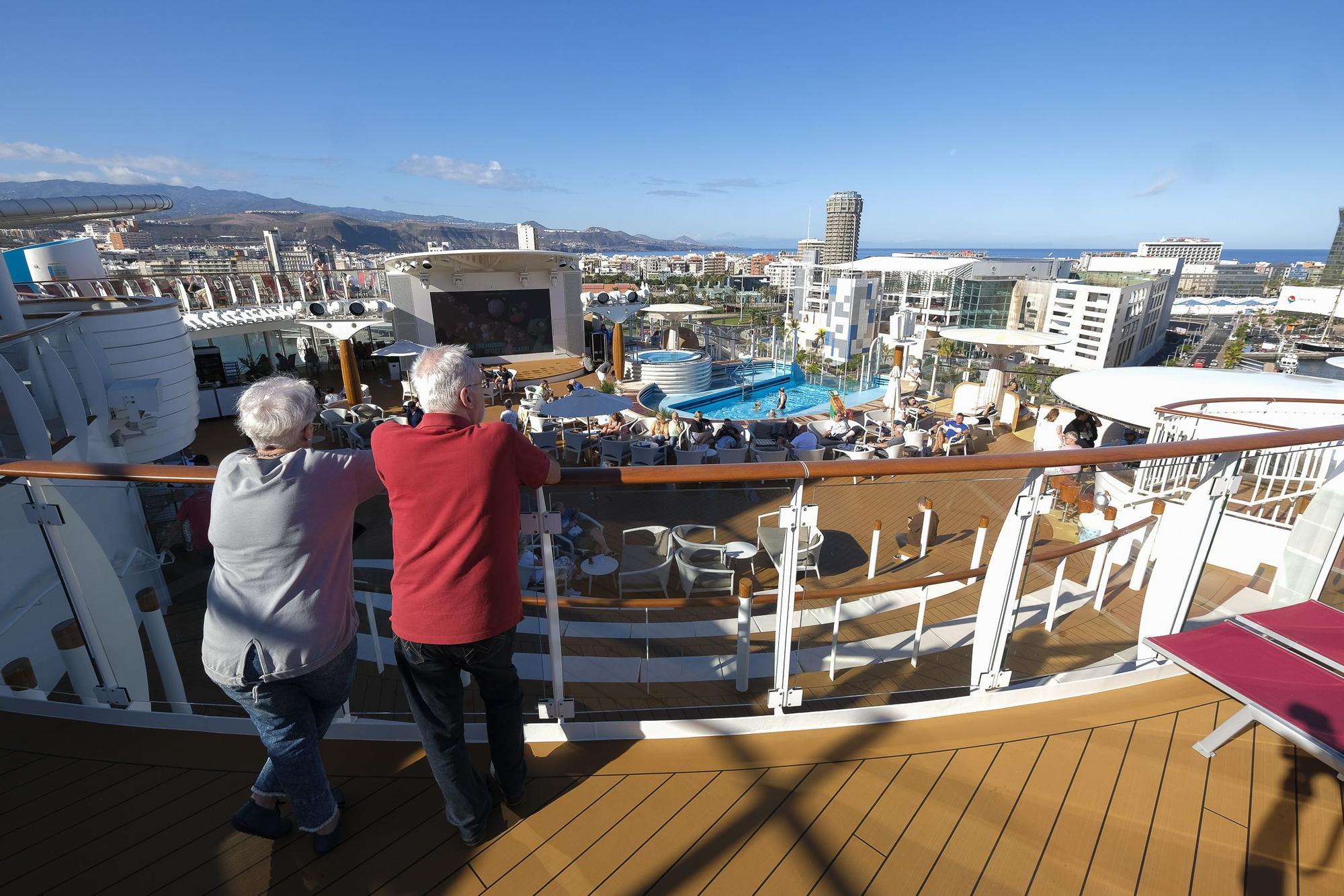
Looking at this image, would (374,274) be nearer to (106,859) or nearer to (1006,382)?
(1006,382)

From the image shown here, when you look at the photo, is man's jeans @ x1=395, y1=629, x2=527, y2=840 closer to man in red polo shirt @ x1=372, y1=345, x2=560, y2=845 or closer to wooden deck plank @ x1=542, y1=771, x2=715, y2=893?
man in red polo shirt @ x1=372, y1=345, x2=560, y2=845

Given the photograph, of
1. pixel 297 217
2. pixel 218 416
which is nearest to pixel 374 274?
pixel 218 416

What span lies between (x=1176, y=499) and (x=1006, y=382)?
37.4ft

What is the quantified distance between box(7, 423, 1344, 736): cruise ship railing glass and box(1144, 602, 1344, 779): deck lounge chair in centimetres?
29

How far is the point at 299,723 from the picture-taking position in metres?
1.62

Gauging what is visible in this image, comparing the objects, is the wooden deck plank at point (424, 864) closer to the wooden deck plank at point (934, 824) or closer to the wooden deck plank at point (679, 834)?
the wooden deck plank at point (679, 834)

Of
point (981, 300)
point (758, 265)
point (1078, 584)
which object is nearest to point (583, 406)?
point (1078, 584)

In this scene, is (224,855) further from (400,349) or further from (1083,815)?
(400,349)

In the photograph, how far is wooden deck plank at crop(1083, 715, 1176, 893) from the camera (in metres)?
1.61

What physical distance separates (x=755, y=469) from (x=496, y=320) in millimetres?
19238

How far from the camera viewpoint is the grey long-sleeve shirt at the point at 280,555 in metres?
1.42

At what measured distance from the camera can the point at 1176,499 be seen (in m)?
2.41

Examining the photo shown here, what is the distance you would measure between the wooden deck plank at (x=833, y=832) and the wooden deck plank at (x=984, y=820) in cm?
19

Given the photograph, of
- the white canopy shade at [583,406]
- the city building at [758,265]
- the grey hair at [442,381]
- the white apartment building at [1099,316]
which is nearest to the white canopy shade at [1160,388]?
the white canopy shade at [583,406]
